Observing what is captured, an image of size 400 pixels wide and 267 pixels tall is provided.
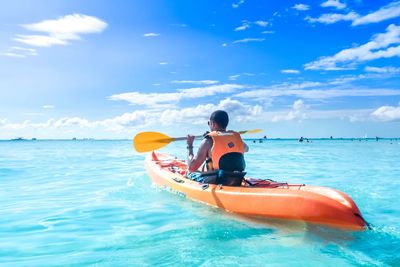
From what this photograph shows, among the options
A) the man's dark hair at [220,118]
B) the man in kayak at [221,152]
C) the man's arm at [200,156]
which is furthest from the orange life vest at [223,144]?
the man's dark hair at [220,118]

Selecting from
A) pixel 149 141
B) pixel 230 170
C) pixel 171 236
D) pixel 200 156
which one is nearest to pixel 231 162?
pixel 230 170

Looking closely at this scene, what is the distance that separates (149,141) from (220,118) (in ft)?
9.30

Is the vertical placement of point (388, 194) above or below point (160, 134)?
below

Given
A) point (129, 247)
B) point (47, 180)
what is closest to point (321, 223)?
point (129, 247)

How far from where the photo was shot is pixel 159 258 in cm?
375

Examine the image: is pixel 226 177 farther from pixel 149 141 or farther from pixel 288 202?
pixel 149 141

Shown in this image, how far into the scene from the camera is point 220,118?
5652mm

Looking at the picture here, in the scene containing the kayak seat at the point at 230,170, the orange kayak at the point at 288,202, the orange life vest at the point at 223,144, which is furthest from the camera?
the kayak seat at the point at 230,170

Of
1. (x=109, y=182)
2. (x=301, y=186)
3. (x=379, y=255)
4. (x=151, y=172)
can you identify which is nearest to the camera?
(x=379, y=255)

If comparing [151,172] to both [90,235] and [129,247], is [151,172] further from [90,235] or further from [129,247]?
[129,247]

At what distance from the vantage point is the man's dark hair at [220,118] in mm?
5648

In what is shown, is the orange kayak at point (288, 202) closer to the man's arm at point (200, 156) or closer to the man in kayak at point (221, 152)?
the man in kayak at point (221, 152)

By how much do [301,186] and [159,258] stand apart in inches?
106

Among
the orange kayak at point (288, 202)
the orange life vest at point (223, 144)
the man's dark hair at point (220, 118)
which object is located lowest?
→ the orange kayak at point (288, 202)
